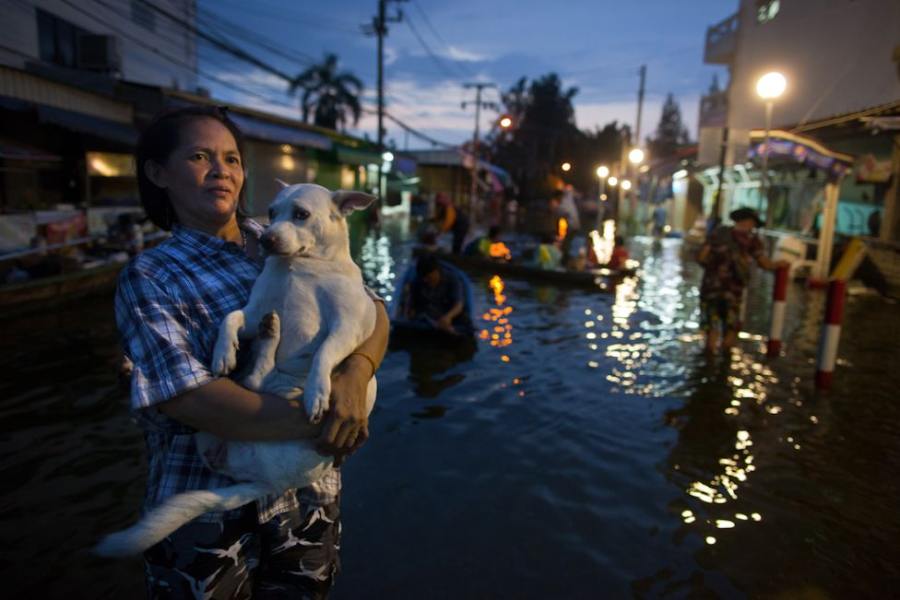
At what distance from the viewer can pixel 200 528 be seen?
172 centimetres

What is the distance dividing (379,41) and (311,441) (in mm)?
33815

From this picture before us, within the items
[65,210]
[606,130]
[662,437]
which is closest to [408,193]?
[606,130]

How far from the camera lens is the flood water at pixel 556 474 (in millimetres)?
3623

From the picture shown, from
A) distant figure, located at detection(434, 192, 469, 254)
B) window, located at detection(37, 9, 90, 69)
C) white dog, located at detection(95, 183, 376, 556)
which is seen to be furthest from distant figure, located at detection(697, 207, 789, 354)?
window, located at detection(37, 9, 90, 69)

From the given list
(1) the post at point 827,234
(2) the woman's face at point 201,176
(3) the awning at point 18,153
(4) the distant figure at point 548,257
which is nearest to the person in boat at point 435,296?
(4) the distant figure at point 548,257

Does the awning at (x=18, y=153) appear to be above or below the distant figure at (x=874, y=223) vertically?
above

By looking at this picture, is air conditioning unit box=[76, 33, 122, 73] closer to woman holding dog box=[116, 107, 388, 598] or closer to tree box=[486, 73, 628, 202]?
woman holding dog box=[116, 107, 388, 598]

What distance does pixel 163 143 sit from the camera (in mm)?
1838

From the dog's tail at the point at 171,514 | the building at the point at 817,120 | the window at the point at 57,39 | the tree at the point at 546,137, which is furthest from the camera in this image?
the tree at the point at 546,137

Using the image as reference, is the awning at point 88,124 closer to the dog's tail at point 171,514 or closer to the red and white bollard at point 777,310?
the red and white bollard at point 777,310

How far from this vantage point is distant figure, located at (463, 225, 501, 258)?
16.4 meters

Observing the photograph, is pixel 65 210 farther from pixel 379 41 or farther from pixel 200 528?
pixel 379 41

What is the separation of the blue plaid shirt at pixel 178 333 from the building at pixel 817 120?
35.7ft

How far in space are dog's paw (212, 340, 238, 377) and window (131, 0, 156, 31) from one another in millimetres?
23773
